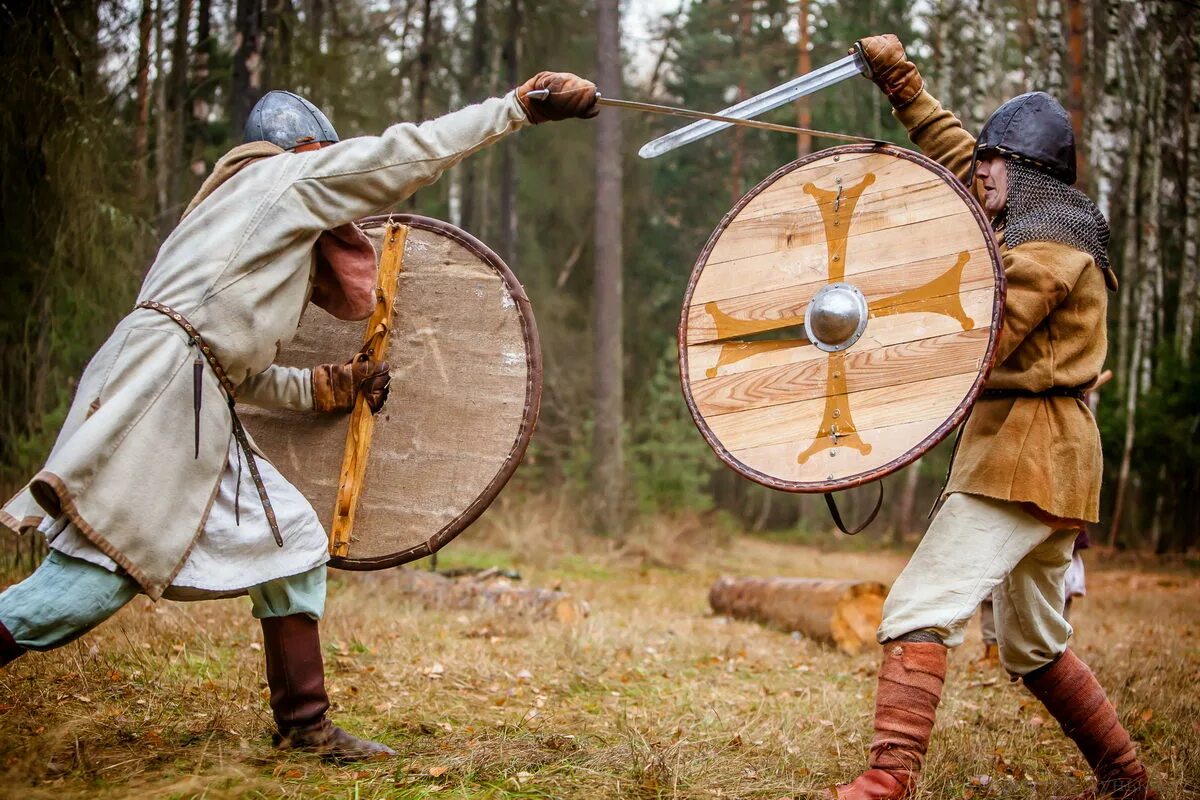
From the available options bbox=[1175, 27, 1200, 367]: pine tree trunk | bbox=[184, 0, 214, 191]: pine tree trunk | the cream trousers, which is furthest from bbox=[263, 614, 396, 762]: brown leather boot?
bbox=[1175, 27, 1200, 367]: pine tree trunk

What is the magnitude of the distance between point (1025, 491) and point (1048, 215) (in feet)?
2.30

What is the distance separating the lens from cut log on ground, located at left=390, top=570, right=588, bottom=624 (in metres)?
5.57

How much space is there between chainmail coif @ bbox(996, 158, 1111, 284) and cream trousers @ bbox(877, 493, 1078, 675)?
26.4 inches

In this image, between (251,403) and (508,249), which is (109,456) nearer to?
(251,403)

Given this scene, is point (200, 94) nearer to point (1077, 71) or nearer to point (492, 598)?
point (492, 598)

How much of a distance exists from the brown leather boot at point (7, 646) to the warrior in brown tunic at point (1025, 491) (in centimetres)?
179

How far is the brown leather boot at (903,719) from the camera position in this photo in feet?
7.54

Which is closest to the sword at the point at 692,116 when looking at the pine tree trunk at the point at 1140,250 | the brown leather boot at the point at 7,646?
the brown leather boot at the point at 7,646

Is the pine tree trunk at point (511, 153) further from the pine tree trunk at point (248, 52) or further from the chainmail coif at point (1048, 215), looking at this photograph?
the chainmail coif at point (1048, 215)

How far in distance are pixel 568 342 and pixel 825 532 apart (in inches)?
192

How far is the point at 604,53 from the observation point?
10.8 metres

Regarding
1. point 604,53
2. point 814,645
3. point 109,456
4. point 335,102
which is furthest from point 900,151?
point 604,53

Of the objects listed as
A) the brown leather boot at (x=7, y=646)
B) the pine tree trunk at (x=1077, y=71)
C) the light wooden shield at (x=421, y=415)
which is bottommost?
the brown leather boot at (x=7, y=646)

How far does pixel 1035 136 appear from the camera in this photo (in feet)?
8.61
